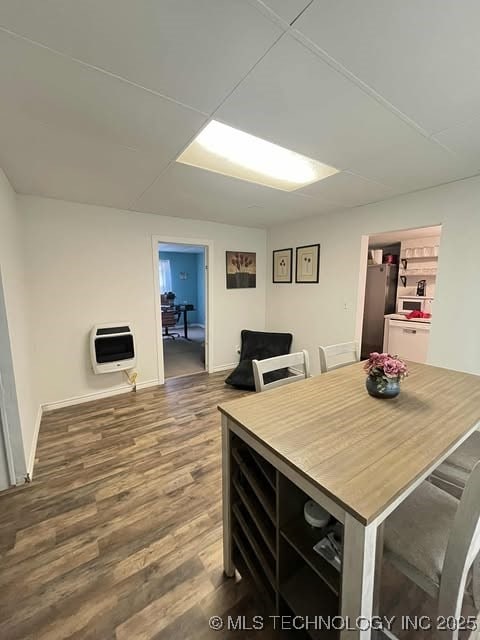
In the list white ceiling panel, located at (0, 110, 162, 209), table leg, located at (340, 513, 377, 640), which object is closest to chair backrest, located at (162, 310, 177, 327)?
white ceiling panel, located at (0, 110, 162, 209)

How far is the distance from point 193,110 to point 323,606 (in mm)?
2304

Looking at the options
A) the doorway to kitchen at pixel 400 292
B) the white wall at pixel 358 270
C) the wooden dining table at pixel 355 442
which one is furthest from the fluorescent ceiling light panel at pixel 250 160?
the doorway to kitchen at pixel 400 292

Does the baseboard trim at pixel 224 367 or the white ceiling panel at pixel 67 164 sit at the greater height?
the white ceiling panel at pixel 67 164

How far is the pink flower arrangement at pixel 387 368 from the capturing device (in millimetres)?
1393

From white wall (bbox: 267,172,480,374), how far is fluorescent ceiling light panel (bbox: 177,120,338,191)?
1.12 metres

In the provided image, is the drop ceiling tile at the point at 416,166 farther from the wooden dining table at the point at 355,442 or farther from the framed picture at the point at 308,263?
the wooden dining table at the point at 355,442

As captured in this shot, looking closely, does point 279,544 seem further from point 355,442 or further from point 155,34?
point 155,34

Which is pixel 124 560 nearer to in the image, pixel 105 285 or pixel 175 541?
pixel 175 541

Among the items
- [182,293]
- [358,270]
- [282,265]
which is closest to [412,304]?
[358,270]

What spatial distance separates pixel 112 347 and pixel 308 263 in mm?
2933

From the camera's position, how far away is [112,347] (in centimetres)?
322

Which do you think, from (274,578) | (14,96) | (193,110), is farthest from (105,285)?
(274,578)

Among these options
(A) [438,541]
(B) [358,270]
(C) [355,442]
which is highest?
(B) [358,270]

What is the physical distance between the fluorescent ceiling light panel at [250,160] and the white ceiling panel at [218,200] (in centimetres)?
7
